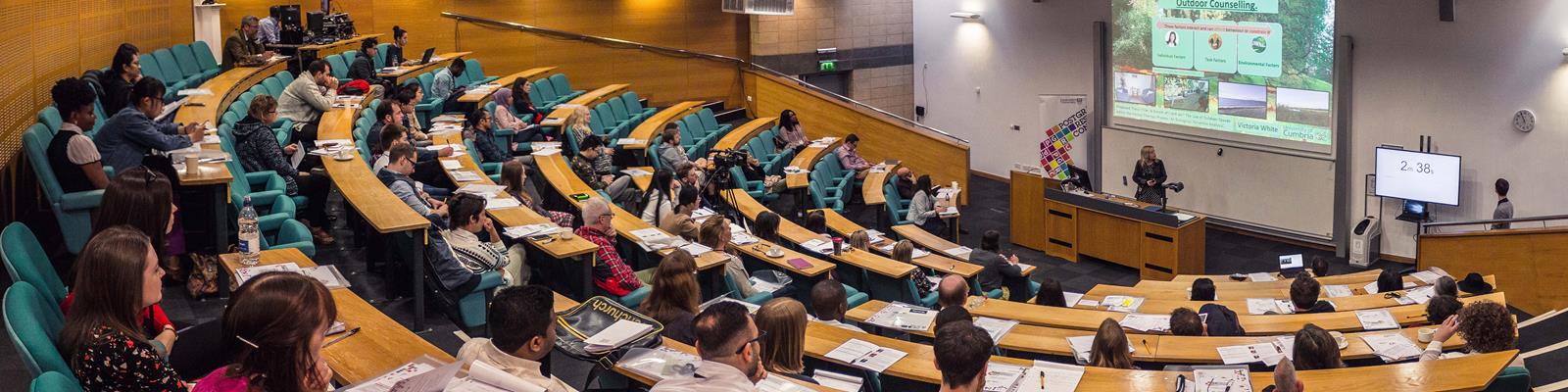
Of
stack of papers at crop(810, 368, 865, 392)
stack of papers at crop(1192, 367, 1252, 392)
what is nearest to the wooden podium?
stack of papers at crop(1192, 367, 1252, 392)

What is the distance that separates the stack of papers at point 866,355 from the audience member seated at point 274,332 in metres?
2.59

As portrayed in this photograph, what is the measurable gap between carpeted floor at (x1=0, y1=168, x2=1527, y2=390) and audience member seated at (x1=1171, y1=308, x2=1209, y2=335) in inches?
121

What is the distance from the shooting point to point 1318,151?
41.8ft

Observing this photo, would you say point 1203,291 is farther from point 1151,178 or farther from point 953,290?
point 1151,178

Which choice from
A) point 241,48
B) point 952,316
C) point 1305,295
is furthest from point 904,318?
point 241,48

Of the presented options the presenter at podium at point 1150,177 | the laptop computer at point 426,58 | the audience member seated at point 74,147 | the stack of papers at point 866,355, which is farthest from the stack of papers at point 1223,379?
the laptop computer at point 426,58

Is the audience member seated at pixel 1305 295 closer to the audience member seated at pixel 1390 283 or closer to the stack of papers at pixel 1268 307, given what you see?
the stack of papers at pixel 1268 307

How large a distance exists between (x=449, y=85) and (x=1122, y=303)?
25.0ft

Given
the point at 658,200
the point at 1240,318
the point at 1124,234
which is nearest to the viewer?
the point at 1240,318

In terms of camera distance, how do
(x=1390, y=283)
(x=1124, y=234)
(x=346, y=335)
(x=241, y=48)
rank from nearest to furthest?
(x=346, y=335)
(x=1390, y=283)
(x=241, y=48)
(x=1124, y=234)

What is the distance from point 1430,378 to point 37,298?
506cm

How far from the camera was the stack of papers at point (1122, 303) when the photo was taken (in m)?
7.97

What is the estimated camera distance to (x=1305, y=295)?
7637 mm

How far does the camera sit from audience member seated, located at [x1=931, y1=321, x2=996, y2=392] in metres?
4.00
